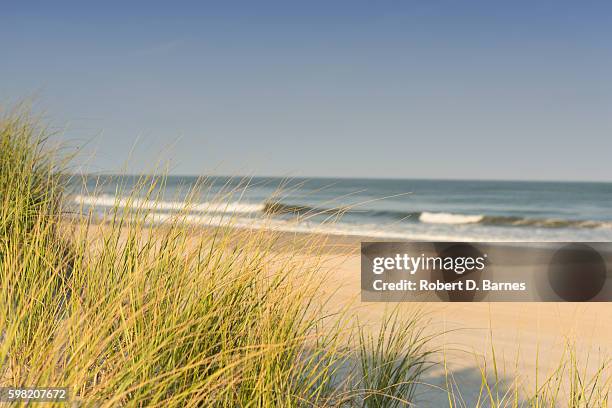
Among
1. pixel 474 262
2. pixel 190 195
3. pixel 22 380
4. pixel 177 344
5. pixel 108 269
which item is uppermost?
pixel 190 195

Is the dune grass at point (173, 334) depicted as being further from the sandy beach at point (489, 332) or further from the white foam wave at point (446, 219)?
the white foam wave at point (446, 219)

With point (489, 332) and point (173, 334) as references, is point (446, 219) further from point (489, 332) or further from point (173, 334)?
point (173, 334)

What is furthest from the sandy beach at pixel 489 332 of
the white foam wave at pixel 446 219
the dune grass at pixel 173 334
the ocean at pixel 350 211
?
the white foam wave at pixel 446 219

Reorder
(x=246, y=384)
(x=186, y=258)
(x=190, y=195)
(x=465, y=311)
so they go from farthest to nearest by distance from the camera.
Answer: (x=465, y=311), (x=190, y=195), (x=186, y=258), (x=246, y=384)

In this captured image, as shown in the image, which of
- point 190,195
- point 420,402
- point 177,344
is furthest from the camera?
point 420,402

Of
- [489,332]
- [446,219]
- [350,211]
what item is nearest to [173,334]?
[350,211]

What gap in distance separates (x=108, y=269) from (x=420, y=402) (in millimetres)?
2144

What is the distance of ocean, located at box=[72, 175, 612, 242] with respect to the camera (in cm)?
340

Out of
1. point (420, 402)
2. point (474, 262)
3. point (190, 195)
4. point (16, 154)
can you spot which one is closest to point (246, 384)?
point (190, 195)

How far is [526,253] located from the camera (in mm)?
15430

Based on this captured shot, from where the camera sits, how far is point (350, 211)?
3.22 metres

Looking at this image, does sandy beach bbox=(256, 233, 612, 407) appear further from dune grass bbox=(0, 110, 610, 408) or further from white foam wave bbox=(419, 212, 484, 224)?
white foam wave bbox=(419, 212, 484, 224)

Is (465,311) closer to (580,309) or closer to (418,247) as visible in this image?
(580,309)

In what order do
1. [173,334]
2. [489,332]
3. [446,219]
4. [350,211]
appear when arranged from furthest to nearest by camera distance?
[446,219] → [489,332] → [350,211] → [173,334]
